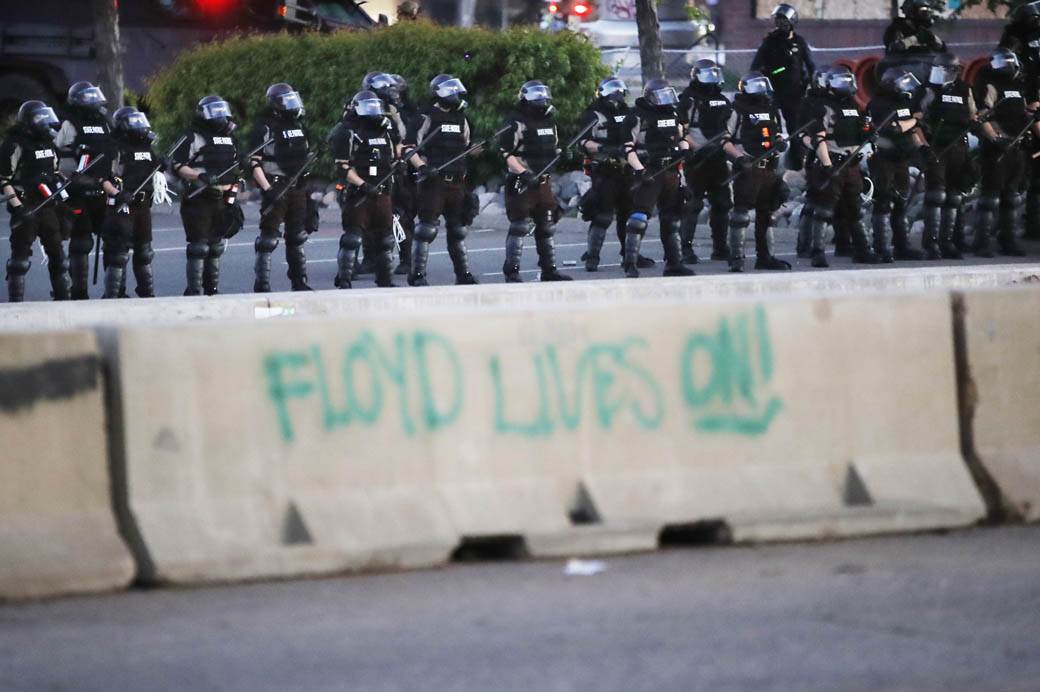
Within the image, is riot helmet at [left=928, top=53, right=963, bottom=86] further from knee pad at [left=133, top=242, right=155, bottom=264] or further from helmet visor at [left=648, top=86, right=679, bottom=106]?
knee pad at [left=133, top=242, right=155, bottom=264]

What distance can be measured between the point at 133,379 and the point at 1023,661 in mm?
2957

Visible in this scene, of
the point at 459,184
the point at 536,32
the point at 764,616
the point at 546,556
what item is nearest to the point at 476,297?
the point at 459,184

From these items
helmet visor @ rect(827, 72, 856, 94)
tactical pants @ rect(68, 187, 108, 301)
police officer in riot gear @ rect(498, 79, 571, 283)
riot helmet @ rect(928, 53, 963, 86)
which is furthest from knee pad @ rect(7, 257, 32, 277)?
riot helmet @ rect(928, 53, 963, 86)

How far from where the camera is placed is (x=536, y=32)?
23.1 meters

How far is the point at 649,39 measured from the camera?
23656 mm

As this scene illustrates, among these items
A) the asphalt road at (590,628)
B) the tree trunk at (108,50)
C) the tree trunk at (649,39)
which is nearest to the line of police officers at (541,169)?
the tree trunk at (649,39)

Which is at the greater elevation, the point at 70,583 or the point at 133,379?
the point at 133,379

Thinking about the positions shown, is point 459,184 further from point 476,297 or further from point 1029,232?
point 1029,232

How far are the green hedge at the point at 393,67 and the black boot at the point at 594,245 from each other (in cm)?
504

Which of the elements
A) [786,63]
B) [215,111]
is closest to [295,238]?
[215,111]

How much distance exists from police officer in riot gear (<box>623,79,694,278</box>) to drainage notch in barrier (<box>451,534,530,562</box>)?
9.80m

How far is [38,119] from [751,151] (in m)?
5.99

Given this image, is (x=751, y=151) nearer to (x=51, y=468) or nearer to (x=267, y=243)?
(x=267, y=243)

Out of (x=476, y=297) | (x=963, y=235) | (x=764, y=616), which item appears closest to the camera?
(x=764, y=616)
